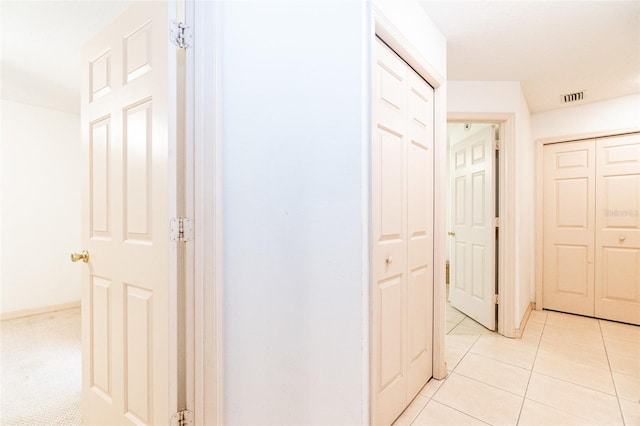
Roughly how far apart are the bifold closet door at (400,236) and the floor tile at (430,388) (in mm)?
49

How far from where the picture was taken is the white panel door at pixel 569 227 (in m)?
3.28

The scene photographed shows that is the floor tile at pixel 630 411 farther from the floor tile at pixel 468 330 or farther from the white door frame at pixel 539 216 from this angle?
the white door frame at pixel 539 216

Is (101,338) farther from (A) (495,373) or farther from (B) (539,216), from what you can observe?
(B) (539,216)

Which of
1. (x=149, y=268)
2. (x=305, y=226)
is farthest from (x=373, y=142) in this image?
(x=149, y=268)

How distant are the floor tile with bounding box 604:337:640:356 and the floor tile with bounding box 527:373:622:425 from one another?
35.3 inches

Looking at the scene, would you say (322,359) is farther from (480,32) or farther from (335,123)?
(480,32)

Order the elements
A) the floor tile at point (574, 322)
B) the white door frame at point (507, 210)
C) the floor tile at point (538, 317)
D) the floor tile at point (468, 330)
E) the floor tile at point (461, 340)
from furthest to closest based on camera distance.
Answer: the floor tile at point (538, 317)
the floor tile at point (574, 322)
the floor tile at point (468, 330)
the white door frame at point (507, 210)
the floor tile at point (461, 340)

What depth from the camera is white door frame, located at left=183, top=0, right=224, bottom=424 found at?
122 centimetres

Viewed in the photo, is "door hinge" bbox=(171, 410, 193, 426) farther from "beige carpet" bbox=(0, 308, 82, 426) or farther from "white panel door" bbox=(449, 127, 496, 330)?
"white panel door" bbox=(449, 127, 496, 330)

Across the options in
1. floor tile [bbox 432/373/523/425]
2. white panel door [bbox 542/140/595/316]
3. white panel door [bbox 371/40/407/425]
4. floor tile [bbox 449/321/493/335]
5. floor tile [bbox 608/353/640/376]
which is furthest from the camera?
white panel door [bbox 542/140/595/316]

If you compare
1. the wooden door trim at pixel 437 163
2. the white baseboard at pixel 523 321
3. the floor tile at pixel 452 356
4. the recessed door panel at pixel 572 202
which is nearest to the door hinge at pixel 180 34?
the wooden door trim at pixel 437 163

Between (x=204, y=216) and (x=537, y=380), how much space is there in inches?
93.4

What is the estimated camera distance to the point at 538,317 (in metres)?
3.29

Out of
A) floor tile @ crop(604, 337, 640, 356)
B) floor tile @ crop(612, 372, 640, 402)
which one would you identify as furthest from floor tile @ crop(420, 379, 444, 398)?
floor tile @ crop(604, 337, 640, 356)
